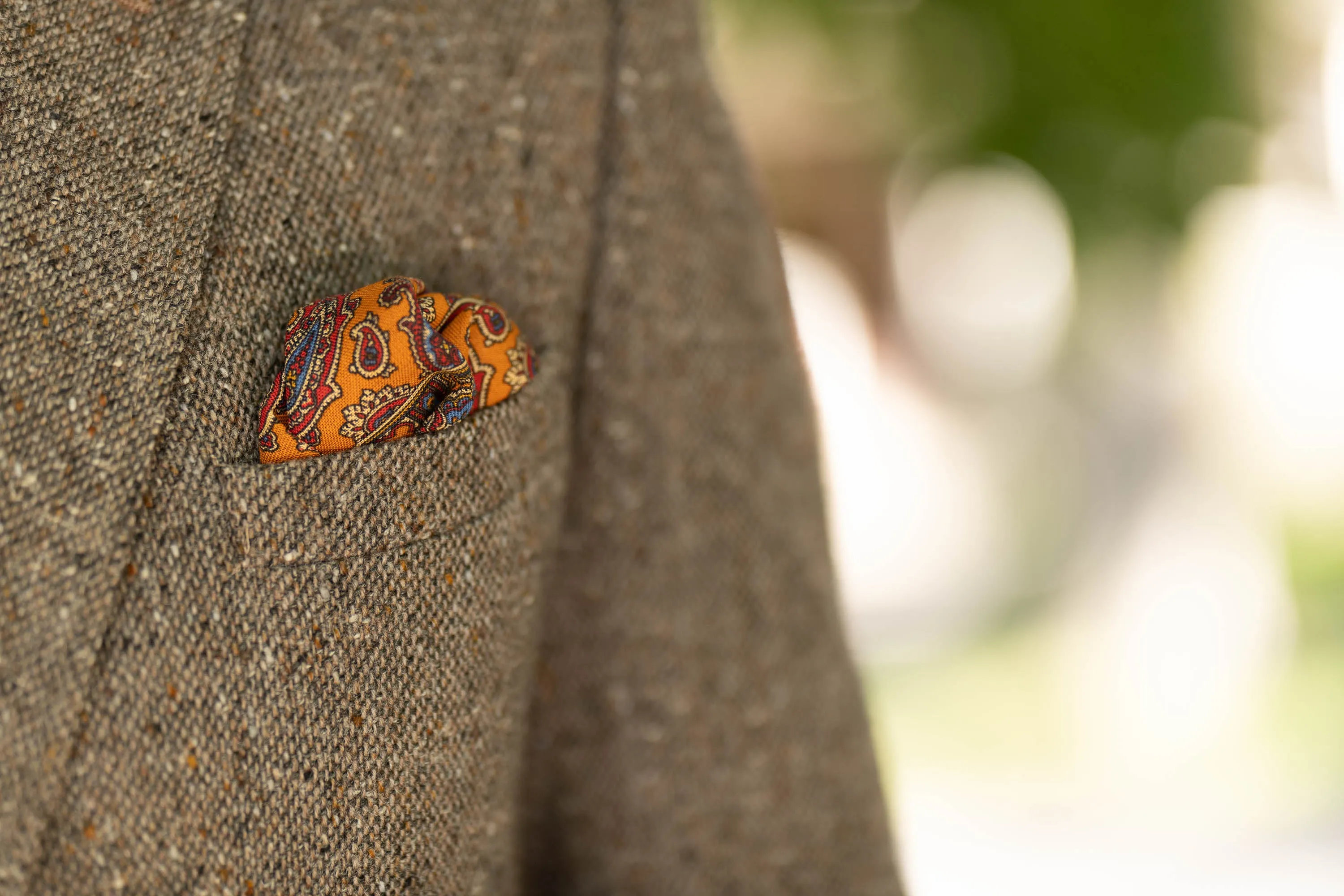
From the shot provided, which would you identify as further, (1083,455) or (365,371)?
(1083,455)

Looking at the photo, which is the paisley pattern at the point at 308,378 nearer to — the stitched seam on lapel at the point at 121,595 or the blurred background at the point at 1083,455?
the stitched seam on lapel at the point at 121,595

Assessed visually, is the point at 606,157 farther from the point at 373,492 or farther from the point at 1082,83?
the point at 1082,83

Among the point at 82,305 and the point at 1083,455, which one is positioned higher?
the point at 82,305

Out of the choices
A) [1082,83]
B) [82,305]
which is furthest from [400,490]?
[1082,83]

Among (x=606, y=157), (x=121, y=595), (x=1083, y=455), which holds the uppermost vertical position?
(x=606, y=157)

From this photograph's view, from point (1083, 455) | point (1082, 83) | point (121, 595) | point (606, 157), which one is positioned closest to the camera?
point (121, 595)

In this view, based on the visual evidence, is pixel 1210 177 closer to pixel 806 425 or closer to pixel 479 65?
pixel 806 425

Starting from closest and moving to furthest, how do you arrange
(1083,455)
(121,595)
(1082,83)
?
(121,595) → (1082,83) → (1083,455)

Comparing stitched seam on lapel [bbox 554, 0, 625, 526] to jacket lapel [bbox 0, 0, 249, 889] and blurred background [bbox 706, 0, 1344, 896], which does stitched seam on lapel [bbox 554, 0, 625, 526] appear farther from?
blurred background [bbox 706, 0, 1344, 896]
